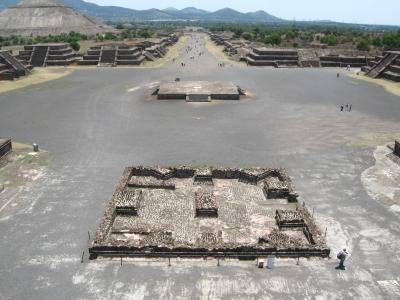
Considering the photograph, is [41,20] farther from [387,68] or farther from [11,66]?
[387,68]

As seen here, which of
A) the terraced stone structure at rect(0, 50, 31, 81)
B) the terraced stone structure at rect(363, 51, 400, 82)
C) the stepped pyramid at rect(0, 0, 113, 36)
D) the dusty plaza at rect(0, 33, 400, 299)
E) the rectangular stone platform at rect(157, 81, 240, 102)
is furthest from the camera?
the stepped pyramid at rect(0, 0, 113, 36)

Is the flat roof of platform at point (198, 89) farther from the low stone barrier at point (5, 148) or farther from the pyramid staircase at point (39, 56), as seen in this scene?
the pyramid staircase at point (39, 56)

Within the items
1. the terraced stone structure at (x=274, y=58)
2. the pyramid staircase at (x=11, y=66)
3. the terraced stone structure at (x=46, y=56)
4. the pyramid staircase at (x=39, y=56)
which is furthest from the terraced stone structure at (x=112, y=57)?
the terraced stone structure at (x=274, y=58)

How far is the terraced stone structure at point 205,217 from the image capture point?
1544 centimetres

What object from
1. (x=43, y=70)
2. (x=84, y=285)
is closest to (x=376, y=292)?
(x=84, y=285)

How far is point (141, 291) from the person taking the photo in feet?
44.5

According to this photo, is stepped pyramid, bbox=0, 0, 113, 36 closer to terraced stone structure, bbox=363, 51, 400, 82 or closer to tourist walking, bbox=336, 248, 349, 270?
terraced stone structure, bbox=363, 51, 400, 82

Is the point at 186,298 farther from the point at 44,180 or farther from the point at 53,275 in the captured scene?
the point at 44,180

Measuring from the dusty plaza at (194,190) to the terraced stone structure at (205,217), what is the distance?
0.13m

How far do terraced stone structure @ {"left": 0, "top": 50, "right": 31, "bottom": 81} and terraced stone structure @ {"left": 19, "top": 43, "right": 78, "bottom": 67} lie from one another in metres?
11.0

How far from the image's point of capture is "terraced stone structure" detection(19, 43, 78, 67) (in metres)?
71.2

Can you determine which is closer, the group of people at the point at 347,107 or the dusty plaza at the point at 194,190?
the dusty plaza at the point at 194,190

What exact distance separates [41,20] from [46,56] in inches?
3242

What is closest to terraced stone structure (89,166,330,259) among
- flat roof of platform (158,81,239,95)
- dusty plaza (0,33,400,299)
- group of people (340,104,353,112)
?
dusty plaza (0,33,400,299)
